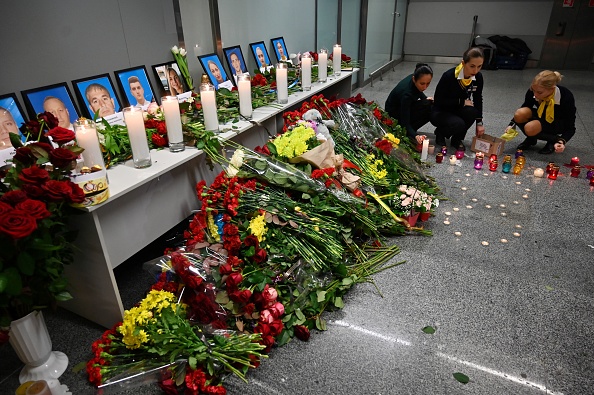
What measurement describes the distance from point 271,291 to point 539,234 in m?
1.63

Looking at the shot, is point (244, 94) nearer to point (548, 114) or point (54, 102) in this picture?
point (54, 102)

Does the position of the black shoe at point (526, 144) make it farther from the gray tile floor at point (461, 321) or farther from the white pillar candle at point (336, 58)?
the white pillar candle at point (336, 58)

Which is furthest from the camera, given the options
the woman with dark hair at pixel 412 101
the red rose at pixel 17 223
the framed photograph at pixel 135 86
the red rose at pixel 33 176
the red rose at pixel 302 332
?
the woman with dark hair at pixel 412 101

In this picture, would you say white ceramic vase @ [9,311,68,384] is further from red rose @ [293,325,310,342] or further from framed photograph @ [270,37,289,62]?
framed photograph @ [270,37,289,62]

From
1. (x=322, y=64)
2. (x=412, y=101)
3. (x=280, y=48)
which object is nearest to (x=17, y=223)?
(x=322, y=64)

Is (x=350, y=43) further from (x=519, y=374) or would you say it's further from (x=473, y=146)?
(x=519, y=374)

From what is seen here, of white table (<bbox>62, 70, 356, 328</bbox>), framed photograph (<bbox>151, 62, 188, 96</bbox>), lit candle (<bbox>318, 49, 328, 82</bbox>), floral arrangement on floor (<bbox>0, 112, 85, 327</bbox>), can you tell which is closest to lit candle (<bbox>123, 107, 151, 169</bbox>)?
white table (<bbox>62, 70, 356, 328</bbox>)

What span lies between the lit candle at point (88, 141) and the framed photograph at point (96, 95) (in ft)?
2.42

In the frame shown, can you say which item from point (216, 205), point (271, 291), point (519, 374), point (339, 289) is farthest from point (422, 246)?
point (216, 205)

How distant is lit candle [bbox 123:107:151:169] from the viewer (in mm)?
1515

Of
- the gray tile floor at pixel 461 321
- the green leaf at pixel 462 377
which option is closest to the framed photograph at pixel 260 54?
the gray tile floor at pixel 461 321

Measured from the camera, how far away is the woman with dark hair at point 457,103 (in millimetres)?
3303

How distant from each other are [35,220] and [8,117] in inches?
35.9

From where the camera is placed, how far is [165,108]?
1649 millimetres
